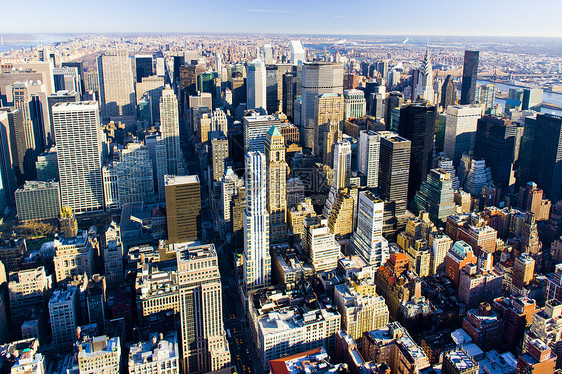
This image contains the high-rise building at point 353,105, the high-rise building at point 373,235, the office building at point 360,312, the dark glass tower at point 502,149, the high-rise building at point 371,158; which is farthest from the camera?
the high-rise building at point 353,105

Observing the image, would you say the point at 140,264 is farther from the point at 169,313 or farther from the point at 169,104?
the point at 169,104

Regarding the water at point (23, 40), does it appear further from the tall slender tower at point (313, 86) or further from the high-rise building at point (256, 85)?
the tall slender tower at point (313, 86)

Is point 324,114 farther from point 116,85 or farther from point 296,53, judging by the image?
point 296,53

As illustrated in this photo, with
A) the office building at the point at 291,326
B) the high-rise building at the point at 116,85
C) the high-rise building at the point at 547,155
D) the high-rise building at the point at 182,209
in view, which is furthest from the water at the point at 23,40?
the high-rise building at the point at 547,155

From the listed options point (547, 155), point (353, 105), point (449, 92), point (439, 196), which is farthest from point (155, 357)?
point (449, 92)

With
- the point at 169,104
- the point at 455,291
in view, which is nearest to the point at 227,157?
the point at 169,104

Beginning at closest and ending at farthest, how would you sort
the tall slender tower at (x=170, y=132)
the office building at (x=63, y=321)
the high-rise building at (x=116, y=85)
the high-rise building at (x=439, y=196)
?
the office building at (x=63, y=321), the high-rise building at (x=439, y=196), the tall slender tower at (x=170, y=132), the high-rise building at (x=116, y=85)

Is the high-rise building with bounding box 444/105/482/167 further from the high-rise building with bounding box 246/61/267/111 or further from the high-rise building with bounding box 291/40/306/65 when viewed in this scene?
the high-rise building with bounding box 291/40/306/65
